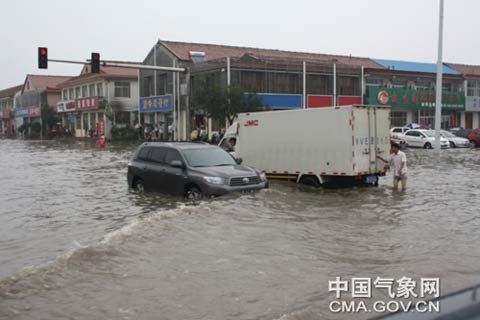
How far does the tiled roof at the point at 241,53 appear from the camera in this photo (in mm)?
46719

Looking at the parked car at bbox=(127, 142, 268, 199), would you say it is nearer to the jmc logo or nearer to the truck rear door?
the truck rear door

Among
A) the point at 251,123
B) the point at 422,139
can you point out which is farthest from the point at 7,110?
the point at 251,123

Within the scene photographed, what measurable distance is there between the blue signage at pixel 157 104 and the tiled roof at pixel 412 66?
2096 centimetres

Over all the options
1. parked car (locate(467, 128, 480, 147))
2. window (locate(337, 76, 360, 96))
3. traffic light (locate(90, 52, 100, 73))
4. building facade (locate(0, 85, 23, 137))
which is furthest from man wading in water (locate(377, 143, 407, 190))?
building facade (locate(0, 85, 23, 137))

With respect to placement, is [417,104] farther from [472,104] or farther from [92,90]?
[92,90]

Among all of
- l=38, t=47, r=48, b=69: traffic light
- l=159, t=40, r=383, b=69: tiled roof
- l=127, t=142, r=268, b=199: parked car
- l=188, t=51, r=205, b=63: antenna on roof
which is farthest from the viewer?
l=159, t=40, r=383, b=69: tiled roof

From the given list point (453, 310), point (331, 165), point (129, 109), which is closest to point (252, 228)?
point (331, 165)

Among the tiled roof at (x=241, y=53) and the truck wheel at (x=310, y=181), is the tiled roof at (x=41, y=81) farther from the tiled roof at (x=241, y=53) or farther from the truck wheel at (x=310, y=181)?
the truck wheel at (x=310, y=181)

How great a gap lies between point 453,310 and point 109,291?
15.5ft

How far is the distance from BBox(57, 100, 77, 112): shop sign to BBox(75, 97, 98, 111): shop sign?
3.69ft

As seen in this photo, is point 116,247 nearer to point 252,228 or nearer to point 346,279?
point 252,228

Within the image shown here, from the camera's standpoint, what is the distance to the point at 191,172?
12844 millimetres

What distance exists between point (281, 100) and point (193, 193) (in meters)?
30.0

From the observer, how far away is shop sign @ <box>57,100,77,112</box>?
62.2 m
